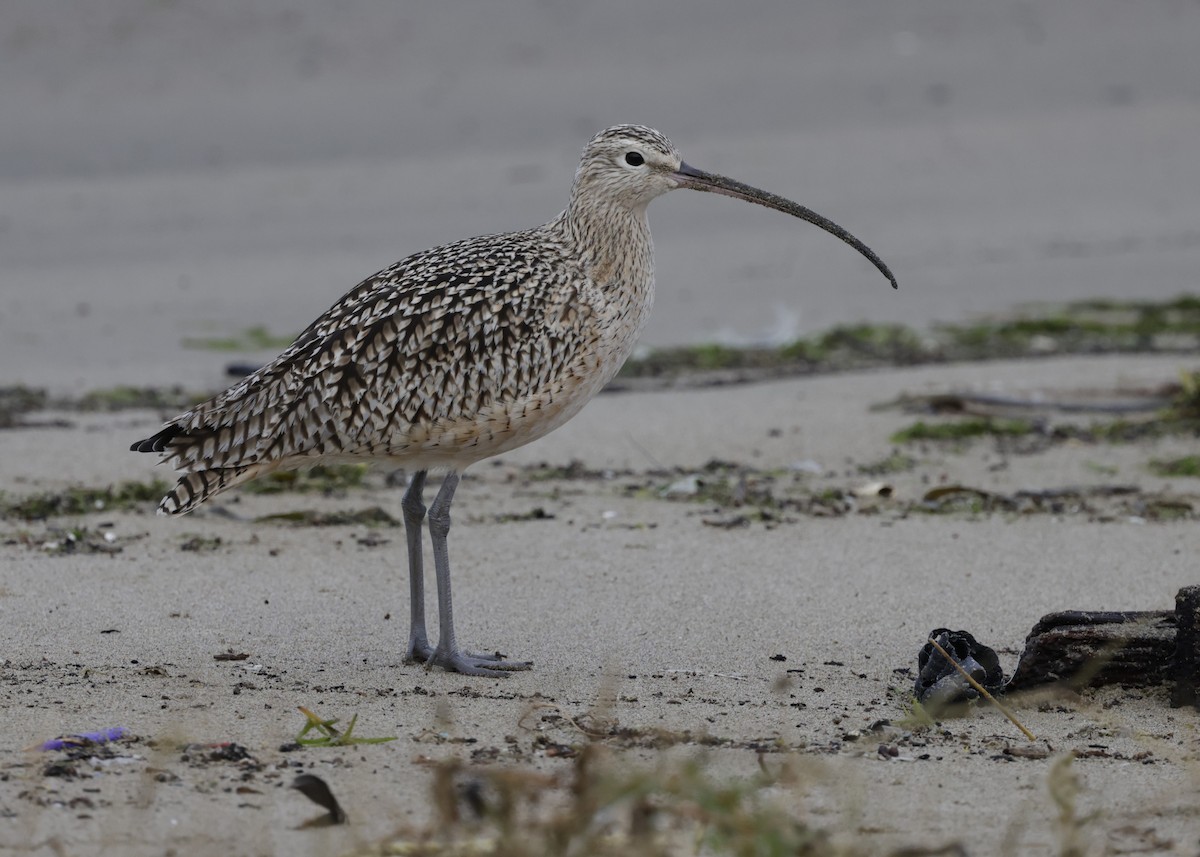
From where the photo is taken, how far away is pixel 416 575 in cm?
612

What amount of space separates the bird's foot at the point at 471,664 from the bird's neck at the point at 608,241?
56.0 inches

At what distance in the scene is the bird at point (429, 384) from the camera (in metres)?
5.88

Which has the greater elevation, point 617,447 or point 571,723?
point 617,447

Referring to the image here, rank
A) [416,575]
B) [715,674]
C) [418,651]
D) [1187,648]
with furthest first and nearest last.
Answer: [416,575] → [418,651] → [715,674] → [1187,648]

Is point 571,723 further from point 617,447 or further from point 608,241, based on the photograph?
point 617,447

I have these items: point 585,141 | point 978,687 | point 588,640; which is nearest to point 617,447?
point 588,640

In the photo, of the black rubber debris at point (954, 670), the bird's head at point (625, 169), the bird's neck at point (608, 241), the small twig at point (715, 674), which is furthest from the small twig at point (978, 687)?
the bird's head at point (625, 169)

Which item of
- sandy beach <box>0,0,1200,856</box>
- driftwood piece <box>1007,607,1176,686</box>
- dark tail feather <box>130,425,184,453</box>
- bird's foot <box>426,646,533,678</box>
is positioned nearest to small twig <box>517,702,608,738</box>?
sandy beach <box>0,0,1200,856</box>

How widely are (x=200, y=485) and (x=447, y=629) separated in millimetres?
961

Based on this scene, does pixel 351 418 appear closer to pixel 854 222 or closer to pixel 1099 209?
pixel 854 222

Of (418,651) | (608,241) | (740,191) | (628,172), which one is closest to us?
(418,651)

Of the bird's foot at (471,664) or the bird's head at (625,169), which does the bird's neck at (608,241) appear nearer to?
the bird's head at (625,169)

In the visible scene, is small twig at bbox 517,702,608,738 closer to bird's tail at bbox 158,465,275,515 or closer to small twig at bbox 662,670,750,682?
small twig at bbox 662,670,750,682

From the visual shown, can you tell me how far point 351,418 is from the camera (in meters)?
5.88
